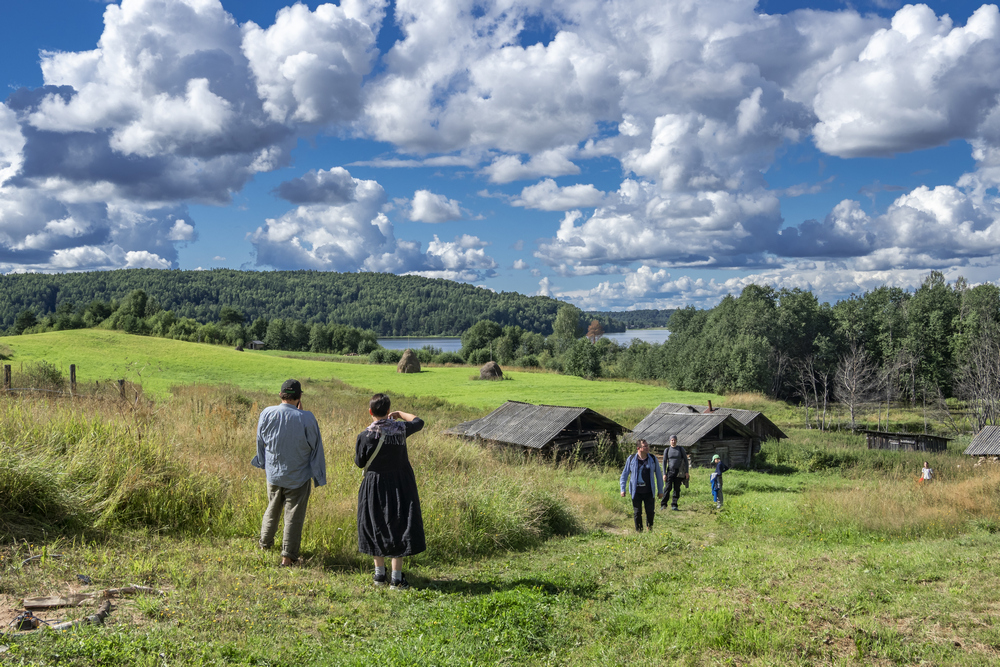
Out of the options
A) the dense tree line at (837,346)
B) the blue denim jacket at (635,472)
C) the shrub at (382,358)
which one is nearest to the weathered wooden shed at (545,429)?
the blue denim jacket at (635,472)

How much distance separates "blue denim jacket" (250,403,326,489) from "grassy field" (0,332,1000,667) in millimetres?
898

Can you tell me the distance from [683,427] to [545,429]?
8178mm

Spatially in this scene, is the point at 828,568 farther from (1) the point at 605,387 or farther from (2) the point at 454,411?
(1) the point at 605,387

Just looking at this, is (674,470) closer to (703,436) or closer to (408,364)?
(703,436)

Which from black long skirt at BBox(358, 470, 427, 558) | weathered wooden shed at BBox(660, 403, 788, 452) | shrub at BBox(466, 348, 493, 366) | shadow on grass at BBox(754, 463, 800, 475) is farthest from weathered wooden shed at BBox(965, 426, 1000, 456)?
shrub at BBox(466, 348, 493, 366)

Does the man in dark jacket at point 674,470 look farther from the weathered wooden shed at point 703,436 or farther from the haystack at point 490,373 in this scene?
the haystack at point 490,373

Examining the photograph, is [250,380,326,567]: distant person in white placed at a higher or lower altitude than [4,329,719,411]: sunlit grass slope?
lower

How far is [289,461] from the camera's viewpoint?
658 centimetres

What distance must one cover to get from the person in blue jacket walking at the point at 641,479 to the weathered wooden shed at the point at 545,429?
12222mm

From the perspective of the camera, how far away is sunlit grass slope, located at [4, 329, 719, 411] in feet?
154

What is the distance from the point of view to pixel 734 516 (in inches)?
547

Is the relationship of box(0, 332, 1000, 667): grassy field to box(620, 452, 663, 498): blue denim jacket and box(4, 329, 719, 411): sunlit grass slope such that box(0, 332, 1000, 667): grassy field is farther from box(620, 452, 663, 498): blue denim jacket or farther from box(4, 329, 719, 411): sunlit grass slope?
box(4, 329, 719, 411): sunlit grass slope

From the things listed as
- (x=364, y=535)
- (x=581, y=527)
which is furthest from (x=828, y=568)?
(x=364, y=535)

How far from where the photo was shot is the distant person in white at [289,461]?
658cm
